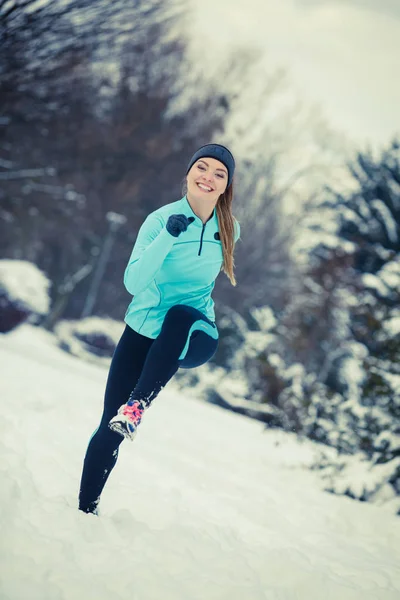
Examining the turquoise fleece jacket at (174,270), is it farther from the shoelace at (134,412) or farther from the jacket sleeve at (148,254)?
the shoelace at (134,412)

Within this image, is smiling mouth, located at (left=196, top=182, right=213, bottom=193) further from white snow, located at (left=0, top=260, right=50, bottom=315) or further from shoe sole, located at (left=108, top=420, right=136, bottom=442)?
white snow, located at (left=0, top=260, right=50, bottom=315)

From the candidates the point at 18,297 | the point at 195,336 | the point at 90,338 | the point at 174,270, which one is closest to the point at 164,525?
the point at 195,336

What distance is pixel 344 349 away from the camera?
14086 mm

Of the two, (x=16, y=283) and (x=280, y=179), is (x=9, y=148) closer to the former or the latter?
(x=16, y=283)

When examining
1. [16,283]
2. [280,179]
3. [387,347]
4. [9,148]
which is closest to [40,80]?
[16,283]

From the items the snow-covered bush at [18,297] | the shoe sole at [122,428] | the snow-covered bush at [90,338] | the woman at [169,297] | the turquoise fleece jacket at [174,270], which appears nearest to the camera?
the shoe sole at [122,428]

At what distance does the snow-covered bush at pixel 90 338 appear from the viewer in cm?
1586

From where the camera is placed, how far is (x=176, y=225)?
2008 millimetres

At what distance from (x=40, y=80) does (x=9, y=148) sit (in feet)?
21.4

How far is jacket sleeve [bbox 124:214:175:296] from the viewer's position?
2.00 metres

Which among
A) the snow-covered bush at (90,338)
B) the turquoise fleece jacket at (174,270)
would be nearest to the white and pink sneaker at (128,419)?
the turquoise fleece jacket at (174,270)

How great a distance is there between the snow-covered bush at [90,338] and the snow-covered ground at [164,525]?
431 inches

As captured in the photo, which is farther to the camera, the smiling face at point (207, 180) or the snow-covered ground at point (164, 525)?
the smiling face at point (207, 180)

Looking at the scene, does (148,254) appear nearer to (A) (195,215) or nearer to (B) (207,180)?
(A) (195,215)
